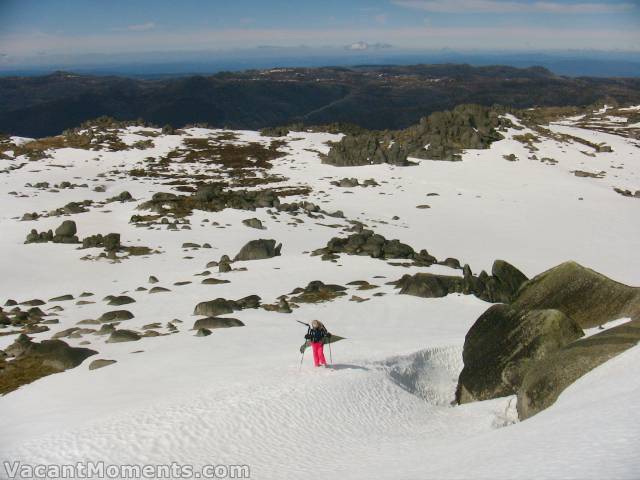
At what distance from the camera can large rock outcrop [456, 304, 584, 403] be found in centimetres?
1698

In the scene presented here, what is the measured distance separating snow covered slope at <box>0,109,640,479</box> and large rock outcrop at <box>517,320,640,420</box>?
0.56 meters

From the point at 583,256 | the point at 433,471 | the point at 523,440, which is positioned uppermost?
the point at 523,440

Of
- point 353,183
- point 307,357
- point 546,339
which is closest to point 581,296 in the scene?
point 546,339

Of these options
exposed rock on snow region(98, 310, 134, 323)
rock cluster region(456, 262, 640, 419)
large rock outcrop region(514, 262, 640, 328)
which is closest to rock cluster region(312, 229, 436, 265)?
large rock outcrop region(514, 262, 640, 328)

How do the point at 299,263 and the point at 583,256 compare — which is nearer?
the point at 299,263

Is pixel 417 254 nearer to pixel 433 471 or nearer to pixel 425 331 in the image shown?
pixel 425 331

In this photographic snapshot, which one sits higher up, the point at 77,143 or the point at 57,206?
the point at 77,143

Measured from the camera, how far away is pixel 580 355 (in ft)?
48.0

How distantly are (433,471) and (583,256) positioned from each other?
40664 mm

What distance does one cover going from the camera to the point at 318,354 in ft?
62.1

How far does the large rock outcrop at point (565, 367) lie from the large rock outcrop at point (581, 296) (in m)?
5.03

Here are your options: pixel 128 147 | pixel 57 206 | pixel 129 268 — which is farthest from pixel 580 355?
pixel 128 147

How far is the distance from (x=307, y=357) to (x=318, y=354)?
1.48 metres

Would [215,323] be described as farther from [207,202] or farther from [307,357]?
[207,202]
